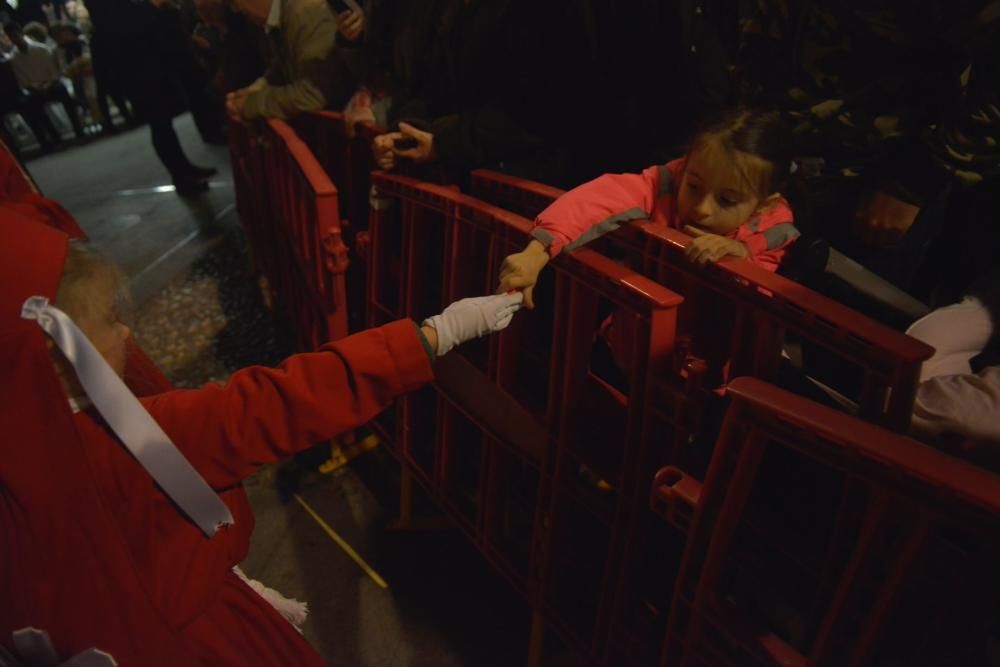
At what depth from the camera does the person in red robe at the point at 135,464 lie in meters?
0.82

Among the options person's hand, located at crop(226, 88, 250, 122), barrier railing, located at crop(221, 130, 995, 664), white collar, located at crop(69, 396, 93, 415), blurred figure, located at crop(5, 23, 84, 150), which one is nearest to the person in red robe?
white collar, located at crop(69, 396, 93, 415)

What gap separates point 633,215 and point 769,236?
308mm

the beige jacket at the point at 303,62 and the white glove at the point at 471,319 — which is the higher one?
the beige jacket at the point at 303,62

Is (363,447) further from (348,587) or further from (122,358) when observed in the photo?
(122,358)

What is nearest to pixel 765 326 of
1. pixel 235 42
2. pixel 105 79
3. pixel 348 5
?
pixel 348 5

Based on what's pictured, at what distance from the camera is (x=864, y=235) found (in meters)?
1.46

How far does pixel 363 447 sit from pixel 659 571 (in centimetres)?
151

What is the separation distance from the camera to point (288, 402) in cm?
108

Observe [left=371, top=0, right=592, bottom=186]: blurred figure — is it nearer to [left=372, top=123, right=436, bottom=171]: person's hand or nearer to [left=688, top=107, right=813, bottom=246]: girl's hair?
[left=372, top=123, right=436, bottom=171]: person's hand

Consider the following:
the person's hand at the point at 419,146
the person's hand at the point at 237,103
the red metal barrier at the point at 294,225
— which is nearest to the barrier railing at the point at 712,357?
the person's hand at the point at 419,146

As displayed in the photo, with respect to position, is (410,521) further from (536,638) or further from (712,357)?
(712,357)

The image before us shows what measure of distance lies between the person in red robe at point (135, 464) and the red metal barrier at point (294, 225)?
2.76 feet

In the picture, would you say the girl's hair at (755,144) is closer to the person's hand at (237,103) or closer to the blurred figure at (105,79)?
the person's hand at (237,103)

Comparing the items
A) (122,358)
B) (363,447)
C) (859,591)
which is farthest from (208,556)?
(363,447)
